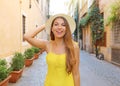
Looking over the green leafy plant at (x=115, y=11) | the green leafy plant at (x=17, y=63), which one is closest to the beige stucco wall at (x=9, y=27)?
the green leafy plant at (x=17, y=63)

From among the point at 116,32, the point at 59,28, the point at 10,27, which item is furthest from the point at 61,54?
the point at 116,32

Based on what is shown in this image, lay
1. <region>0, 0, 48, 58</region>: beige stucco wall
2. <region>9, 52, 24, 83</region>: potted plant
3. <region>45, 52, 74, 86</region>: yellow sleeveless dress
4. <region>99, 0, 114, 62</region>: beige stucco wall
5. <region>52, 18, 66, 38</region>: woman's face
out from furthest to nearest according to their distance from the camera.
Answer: <region>99, 0, 114, 62</region>: beige stucco wall
<region>0, 0, 48, 58</region>: beige stucco wall
<region>9, 52, 24, 83</region>: potted plant
<region>52, 18, 66, 38</region>: woman's face
<region>45, 52, 74, 86</region>: yellow sleeveless dress

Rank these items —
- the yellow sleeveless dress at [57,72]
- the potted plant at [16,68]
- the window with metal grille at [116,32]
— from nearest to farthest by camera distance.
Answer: the yellow sleeveless dress at [57,72] → the potted plant at [16,68] → the window with metal grille at [116,32]

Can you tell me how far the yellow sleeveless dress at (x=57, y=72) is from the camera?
8.99 feet

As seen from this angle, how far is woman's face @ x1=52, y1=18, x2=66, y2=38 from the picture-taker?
2867mm

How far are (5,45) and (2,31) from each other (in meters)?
0.78

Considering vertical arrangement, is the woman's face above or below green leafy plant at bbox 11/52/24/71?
above

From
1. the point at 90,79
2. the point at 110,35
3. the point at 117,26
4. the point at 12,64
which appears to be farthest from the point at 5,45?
the point at 110,35

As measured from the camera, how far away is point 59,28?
9.41ft

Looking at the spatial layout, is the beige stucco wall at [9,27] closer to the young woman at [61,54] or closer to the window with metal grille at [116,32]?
the window with metal grille at [116,32]

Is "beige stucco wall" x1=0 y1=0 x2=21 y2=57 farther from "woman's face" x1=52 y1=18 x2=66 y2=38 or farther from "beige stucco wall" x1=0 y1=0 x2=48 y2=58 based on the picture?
"woman's face" x1=52 y1=18 x2=66 y2=38

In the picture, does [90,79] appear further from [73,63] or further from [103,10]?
[103,10]

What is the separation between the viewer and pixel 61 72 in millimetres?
2762

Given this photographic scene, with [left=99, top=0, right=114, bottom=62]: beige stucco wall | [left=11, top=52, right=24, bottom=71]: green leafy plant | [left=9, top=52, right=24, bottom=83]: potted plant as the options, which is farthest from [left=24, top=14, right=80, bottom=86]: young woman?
[left=99, top=0, right=114, bottom=62]: beige stucco wall
